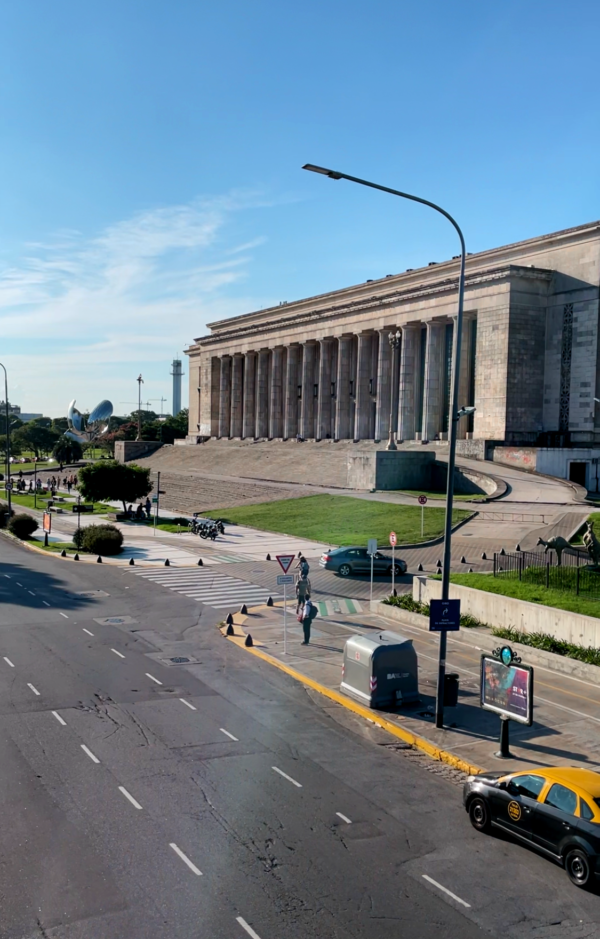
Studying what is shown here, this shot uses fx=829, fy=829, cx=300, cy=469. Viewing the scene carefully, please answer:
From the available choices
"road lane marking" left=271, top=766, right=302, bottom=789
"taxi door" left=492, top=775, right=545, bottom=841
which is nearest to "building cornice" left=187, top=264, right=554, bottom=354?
"road lane marking" left=271, top=766, right=302, bottom=789

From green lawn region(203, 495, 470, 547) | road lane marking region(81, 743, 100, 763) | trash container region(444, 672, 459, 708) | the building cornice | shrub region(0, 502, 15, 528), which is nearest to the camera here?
road lane marking region(81, 743, 100, 763)

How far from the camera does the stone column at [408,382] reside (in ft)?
247

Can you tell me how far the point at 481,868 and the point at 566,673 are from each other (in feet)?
34.1

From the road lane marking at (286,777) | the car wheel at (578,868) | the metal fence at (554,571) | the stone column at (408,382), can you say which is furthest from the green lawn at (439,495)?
the car wheel at (578,868)

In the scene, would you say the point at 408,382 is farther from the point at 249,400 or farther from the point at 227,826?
the point at 227,826

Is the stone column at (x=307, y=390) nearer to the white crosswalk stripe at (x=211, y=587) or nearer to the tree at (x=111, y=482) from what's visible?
the tree at (x=111, y=482)

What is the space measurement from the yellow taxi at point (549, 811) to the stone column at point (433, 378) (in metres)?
61.6

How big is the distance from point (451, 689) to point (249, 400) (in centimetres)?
9006

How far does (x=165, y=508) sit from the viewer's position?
2509 inches

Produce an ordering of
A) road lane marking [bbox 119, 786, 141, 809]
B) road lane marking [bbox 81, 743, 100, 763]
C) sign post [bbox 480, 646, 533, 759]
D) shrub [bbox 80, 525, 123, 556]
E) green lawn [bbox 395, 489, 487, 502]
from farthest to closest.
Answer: green lawn [bbox 395, 489, 487, 502], shrub [bbox 80, 525, 123, 556], sign post [bbox 480, 646, 533, 759], road lane marking [bbox 81, 743, 100, 763], road lane marking [bbox 119, 786, 141, 809]

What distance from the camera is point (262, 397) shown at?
102 m

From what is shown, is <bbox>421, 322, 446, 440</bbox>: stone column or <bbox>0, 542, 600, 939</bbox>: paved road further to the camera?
<bbox>421, 322, 446, 440</bbox>: stone column

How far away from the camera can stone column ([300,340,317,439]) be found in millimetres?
91625

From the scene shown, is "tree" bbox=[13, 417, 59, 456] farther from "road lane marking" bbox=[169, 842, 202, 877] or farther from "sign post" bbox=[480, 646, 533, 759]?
"road lane marking" bbox=[169, 842, 202, 877]
